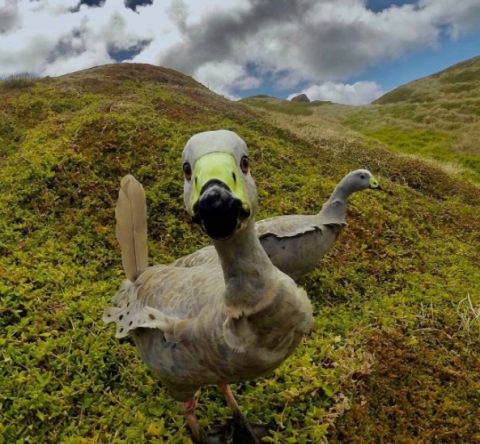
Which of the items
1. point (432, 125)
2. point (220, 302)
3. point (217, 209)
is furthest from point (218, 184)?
point (432, 125)

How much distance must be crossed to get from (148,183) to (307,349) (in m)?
5.06

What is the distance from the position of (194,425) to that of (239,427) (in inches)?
17.2

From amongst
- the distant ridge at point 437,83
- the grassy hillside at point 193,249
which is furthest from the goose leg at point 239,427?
the distant ridge at point 437,83

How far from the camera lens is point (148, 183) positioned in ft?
28.6

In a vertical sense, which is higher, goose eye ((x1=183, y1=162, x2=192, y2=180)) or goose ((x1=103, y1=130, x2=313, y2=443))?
goose eye ((x1=183, y1=162, x2=192, y2=180))

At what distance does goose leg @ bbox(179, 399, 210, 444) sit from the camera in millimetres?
4008

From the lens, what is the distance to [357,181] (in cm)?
698

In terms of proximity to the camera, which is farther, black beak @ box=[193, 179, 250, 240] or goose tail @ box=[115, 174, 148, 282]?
goose tail @ box=[115, 174, 148, 282]

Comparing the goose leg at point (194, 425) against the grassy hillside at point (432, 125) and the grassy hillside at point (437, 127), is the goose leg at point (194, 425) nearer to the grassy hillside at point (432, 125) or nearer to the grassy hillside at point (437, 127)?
the grassy hillside at point (432, 125)

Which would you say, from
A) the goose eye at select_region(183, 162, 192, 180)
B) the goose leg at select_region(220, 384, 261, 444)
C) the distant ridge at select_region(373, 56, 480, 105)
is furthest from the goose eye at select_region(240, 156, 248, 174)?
the distant ridge at select_region(373, 56, 480, 105)

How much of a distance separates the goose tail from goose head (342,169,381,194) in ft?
12.0

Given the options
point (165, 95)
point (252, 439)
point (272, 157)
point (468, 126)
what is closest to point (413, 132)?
point (468, 126)

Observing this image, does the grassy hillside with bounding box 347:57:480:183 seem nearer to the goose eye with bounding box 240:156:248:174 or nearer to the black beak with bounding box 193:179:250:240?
the goose eye with bounding box 240:156:248:174

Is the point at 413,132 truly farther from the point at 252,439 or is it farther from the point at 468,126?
the point at 252,439
